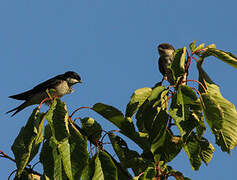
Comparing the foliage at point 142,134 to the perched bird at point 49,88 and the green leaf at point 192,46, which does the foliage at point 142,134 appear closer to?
the green leaf at point 192,46

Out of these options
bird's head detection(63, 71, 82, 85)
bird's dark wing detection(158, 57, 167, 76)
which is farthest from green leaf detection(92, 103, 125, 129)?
bird's head detection(63, 71, 82, 85)

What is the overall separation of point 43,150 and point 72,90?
5368 mm

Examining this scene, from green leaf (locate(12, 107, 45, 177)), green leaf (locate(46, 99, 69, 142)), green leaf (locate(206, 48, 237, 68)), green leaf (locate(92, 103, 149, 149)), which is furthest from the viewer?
green leaf (locate(206, 48, 237, 68))

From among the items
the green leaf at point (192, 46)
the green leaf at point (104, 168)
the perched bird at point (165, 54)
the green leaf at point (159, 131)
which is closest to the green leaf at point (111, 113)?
the green leaf at point (159, 131)

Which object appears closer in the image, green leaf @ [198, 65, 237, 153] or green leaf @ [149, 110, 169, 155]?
green leaf @ [198, 65, 237, 153]

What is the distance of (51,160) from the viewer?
3.28 meters

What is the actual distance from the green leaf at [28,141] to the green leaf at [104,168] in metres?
0.62

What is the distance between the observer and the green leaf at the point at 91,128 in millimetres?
3660

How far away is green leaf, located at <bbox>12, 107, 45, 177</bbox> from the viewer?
3.36m

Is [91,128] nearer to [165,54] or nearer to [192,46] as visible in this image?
[192,46]

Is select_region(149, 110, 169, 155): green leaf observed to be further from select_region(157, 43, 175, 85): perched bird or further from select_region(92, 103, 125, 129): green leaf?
select_region(157, 43, 175, 85): perched bird

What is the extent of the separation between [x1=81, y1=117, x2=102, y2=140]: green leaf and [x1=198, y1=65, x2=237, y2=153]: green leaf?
1.03 meters

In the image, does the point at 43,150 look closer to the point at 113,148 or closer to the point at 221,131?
the point at 113,148

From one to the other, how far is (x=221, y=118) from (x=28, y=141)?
1741 mm
